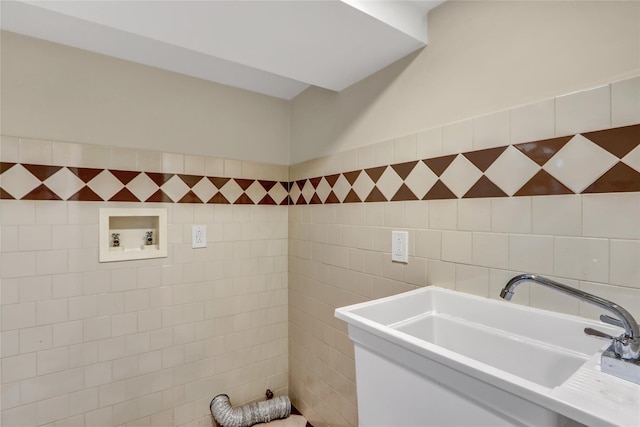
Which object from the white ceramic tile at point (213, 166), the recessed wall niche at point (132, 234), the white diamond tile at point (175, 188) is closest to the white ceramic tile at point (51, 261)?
the recessed wall niche at point (132, 234)

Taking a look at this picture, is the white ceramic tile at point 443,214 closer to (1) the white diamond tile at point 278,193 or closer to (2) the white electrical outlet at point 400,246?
(2) the white electrical outlet at point 400,246

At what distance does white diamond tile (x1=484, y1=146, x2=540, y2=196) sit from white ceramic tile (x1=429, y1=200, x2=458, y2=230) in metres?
0.17

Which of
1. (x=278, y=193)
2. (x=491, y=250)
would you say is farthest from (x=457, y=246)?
(x=278, y=193)

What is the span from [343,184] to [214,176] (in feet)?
2.69

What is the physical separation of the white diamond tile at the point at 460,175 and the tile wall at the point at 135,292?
4.15ft

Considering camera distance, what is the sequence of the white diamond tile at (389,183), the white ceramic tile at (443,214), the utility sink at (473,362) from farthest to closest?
the white diamond tile at (389,183) < the white ceramic tile at (443,214) < the utility sink at (473,362)

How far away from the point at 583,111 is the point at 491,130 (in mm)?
238

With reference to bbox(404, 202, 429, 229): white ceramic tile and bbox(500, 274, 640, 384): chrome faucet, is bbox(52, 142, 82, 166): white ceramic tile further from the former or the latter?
bbox(500, 274, 640, 384): chrome faucet

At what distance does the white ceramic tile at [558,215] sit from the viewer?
82 centimetres

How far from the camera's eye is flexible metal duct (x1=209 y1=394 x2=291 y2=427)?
67.3 inches

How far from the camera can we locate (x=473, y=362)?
622 millimetres

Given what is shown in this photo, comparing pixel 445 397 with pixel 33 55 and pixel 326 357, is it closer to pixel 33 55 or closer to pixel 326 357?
pixel 326 357

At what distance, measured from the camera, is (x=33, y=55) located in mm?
1359

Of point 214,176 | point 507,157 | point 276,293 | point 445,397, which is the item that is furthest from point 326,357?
point 507,157
